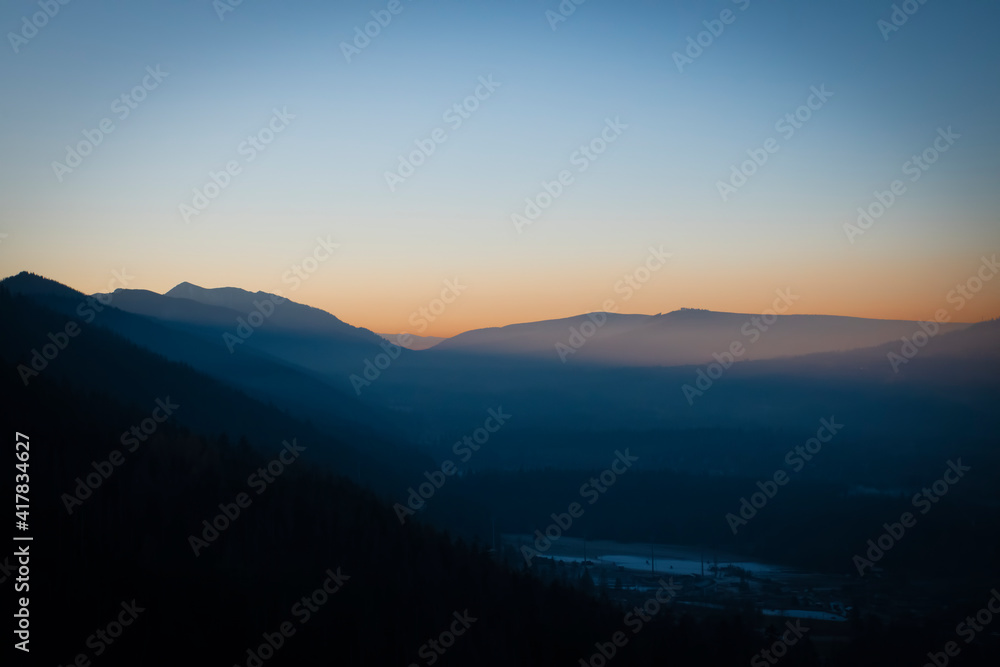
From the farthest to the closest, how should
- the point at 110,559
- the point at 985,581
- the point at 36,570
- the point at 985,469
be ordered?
1. the point at 985,469
2. the point at 985,581
3. the point at 110,559
4. the point at 36,570

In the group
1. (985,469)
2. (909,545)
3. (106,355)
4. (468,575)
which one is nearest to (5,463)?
(468,575)

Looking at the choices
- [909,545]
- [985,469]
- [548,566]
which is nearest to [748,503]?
[909,545]

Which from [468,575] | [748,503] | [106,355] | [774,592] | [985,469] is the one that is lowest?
[106,355]

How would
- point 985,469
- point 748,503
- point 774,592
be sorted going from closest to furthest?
point 774,592
point 748,503
point 985,469

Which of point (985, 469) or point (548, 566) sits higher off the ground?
point (985, 469)

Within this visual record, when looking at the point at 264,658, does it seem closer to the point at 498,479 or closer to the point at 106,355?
the point at 106,355

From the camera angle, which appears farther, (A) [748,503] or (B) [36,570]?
(A) [748,503]

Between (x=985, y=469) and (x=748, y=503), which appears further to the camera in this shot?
(x=985, y=469)

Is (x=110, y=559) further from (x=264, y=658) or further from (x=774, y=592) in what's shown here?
(x=774, y=592)

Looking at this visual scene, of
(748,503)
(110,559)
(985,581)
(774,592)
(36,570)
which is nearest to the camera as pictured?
(36,570)
